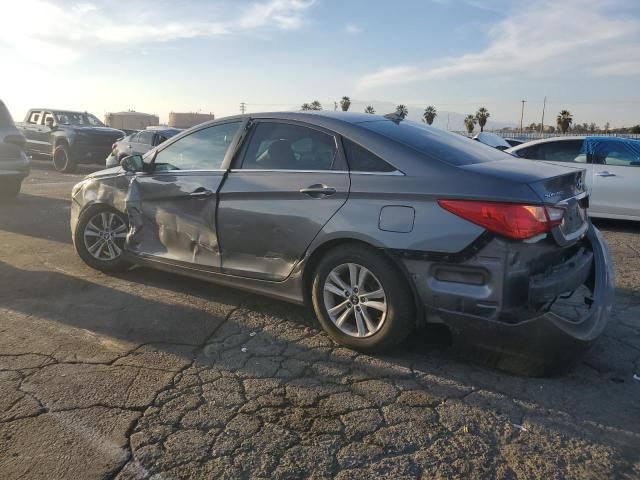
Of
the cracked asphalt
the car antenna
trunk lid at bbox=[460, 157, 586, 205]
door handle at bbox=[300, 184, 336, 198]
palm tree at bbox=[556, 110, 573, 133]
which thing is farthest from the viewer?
palm tree at bbox=[556, 110, 573, 133]

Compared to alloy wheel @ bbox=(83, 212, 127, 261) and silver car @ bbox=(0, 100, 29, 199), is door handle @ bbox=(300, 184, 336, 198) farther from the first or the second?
silver car @ bbox=(0, 100, 29, 199)

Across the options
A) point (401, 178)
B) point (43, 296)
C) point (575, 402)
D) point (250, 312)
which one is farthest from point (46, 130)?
point (575, 402)

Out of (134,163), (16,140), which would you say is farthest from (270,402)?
(16,140)

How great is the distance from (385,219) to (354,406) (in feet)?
3.76

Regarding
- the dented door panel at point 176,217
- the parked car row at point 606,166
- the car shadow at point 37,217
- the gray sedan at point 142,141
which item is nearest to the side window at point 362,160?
the dented door panel at point 176,217

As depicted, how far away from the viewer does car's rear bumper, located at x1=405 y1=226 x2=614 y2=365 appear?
3.18 m

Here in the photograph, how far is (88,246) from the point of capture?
5516mm

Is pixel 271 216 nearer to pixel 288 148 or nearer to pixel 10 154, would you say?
pixel 288 148

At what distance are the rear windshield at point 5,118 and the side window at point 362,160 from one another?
8.09 metres

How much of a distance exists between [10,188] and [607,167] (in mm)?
9970

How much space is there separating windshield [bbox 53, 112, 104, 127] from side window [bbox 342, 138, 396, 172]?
16271 millimetres

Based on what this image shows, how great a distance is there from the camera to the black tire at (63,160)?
16641 mm

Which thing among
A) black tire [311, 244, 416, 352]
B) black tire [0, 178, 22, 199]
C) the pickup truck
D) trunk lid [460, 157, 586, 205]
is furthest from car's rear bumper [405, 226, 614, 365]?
the pickup truck

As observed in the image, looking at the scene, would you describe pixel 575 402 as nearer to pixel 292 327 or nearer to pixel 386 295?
pixel 386 295
